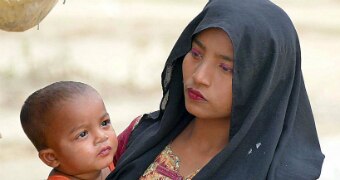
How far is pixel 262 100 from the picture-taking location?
7.82 ft

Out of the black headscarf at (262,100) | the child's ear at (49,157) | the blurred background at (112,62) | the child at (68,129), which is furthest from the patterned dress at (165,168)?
the blurred background at (112,62)

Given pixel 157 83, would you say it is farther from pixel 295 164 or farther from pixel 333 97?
pixel 295 164

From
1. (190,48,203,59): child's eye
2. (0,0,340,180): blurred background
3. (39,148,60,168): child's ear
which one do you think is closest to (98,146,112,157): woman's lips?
(39,148,60,168): child's ear

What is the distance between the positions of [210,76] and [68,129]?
17.3 inches

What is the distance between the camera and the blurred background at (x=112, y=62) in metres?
5.84

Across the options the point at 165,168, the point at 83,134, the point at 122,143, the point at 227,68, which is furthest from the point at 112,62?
the point at 227,68

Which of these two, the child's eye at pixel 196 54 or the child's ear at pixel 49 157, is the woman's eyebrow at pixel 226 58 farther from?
the child's ear at pixel 49 157

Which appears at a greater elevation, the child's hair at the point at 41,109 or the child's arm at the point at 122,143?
the child's hair at the point at 41,109

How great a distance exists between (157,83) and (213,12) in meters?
4.45

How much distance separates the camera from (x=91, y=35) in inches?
279

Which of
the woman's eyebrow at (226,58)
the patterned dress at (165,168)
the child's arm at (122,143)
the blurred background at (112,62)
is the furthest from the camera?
the blurred background at (112,62)

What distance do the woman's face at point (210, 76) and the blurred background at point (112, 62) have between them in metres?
2.94

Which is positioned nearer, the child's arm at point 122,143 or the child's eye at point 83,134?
the child's eye at point 83,134

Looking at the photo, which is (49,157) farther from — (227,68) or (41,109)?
(227,68)
